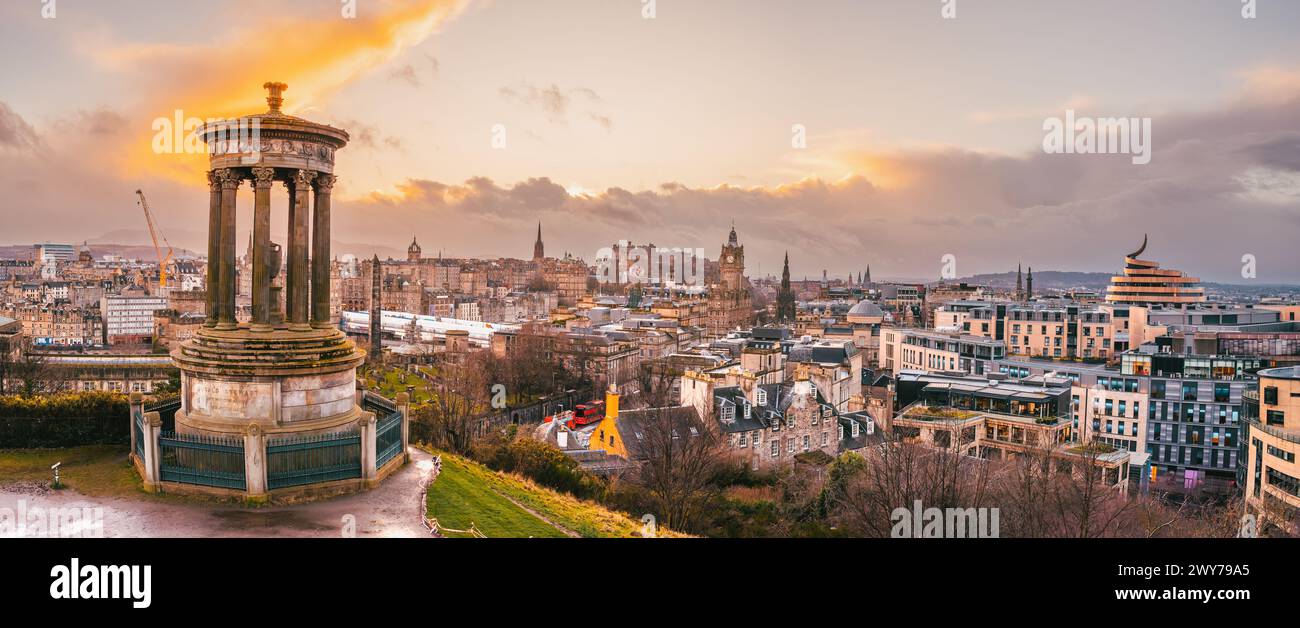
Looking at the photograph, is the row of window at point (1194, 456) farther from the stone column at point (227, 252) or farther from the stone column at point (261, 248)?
the stone column at point (227, 252)

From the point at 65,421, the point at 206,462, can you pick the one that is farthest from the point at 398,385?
the point at 206,462

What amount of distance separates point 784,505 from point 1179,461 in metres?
40.4

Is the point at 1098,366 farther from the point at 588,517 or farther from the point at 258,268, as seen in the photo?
the point at 258,268

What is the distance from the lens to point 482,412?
171 feet

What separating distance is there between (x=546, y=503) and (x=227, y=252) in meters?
9.21

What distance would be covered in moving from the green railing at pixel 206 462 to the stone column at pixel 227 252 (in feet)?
9.93

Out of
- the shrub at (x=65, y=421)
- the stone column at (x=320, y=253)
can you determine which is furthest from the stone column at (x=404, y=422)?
the shrub at (x=65, y=421)

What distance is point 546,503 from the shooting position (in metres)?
18.7

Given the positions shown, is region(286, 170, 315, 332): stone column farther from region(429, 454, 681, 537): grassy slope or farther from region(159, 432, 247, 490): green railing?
region(429, 454, 681, 537): grassy slope

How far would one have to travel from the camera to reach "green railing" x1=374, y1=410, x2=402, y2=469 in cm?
1705

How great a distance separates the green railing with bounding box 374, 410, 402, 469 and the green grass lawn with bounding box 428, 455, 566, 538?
1208 mm

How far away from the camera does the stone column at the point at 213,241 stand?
17.7 metres

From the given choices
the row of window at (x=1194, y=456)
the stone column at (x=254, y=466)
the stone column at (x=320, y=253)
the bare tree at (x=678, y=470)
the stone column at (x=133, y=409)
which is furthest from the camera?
the row of window at (x=1194, y=456)
